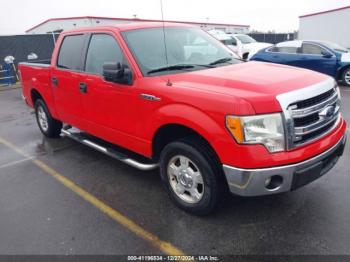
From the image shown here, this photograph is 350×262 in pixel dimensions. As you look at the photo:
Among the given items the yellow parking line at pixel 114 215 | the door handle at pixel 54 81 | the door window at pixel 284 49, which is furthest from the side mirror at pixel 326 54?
the yellow parking line at pixel 114 215

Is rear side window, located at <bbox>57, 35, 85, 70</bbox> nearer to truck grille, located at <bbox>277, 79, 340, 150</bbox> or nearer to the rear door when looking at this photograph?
the rear door

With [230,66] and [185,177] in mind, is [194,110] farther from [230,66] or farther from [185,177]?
[230,66]

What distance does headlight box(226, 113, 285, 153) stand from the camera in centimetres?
284

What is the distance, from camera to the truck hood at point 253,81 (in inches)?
113

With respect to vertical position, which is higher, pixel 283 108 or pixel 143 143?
pixel 283 108

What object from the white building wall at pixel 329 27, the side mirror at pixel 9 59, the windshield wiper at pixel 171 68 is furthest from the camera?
the white building wall at pixel 329 27

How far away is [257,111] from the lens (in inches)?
111

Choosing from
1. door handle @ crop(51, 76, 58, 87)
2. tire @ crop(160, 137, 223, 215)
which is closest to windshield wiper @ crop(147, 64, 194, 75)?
tire @ crop(160, 137, 223, 215)

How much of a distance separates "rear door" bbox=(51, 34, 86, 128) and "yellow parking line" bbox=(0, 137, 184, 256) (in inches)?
31.6

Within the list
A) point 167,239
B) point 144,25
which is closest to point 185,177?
point 167,239

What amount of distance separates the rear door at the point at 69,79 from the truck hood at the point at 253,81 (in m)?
1.78

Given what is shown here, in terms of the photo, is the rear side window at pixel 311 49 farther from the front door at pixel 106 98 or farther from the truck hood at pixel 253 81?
the front door at pixel 106 98

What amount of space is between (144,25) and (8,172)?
2976 millimetres

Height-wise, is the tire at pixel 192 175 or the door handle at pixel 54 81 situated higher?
the door handle at pixel 54 81
